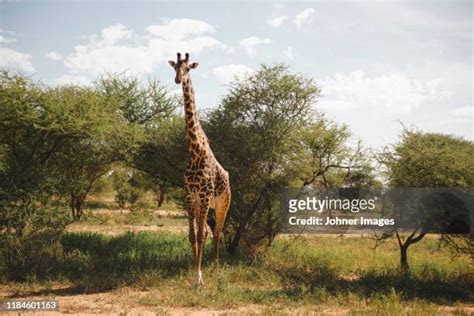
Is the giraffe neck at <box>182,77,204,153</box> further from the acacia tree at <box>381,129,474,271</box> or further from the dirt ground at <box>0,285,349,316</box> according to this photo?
the acacia tree at <box>381,129,474,271</box>

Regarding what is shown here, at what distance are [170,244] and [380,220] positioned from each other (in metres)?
6.81

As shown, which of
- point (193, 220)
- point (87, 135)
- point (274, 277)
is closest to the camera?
point (193, 220)

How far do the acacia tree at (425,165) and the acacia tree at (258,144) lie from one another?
2822mm

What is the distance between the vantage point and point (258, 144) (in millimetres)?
11859

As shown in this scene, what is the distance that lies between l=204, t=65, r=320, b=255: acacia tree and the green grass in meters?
1.23

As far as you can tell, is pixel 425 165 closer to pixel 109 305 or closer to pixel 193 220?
pixel 193 220

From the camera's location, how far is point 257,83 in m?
12.5

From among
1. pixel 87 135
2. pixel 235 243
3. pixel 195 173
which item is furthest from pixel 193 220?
pixel 87 135

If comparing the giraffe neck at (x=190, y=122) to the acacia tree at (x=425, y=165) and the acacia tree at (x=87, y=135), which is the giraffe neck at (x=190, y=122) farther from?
the acacia tree at (x=425, y=165)

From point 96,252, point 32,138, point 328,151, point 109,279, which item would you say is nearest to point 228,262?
point 109,279

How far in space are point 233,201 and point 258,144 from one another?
6.34ft

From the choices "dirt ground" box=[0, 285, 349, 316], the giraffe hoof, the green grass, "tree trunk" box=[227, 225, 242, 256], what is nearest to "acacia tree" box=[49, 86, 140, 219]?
the green grass

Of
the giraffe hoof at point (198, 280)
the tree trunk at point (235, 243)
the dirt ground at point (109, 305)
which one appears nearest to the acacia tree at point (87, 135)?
the dirt ground at point (109, 305)

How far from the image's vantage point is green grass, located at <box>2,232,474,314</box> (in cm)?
817
